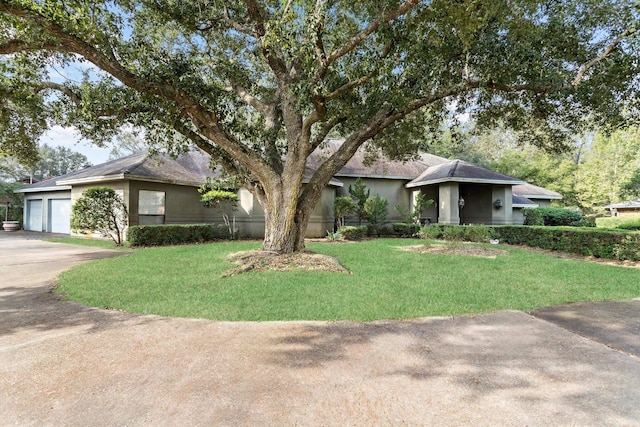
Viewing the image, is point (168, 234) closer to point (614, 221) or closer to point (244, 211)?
point (244, 211)

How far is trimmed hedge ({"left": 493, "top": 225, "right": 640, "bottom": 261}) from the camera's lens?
30.7ft

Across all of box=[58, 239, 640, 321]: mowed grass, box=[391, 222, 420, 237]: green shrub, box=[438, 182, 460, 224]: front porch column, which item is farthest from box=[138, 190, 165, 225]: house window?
box=[438, 182, 460, 224]: front porch column

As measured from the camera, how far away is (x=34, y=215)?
2162 centimetres

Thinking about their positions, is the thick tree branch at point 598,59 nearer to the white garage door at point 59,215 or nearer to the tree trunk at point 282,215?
the tree trunk at point 282,215

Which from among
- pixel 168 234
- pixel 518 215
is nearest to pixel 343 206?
pixel 168 234

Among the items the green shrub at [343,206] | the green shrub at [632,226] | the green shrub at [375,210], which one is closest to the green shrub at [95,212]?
the green shrub at [343,206]

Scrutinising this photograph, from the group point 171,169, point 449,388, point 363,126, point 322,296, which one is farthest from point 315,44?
point 171,169

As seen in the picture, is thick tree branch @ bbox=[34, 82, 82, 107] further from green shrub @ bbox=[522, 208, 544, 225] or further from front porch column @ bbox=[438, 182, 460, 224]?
green shrub @ bbox=[522, 208, 544, 225]

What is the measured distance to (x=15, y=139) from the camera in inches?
413

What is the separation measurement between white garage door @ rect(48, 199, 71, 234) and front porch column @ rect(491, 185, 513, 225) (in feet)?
77.8

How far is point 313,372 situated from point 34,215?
26.6m

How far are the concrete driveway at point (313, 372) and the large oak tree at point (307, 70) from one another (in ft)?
16.4

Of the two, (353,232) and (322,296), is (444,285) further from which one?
(353,232)

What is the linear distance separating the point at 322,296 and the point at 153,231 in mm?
9984
